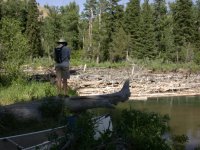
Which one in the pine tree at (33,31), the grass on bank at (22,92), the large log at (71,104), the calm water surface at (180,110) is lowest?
the calm water surface at (180,110)

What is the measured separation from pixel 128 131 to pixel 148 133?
0.27 m

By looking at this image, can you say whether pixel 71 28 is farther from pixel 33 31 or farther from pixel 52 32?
pixel 33 31

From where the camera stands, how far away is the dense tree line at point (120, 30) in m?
46.0

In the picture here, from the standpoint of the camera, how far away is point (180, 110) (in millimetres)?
16953

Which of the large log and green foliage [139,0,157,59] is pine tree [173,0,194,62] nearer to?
green foliage [139,0,157,59]

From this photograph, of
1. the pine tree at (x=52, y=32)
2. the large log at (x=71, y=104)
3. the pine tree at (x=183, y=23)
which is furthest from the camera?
the pine tree at (x=183, y=23)

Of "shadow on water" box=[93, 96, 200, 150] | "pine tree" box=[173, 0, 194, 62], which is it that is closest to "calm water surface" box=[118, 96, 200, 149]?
"shadow on water" box=[93, 96, 200, 150]

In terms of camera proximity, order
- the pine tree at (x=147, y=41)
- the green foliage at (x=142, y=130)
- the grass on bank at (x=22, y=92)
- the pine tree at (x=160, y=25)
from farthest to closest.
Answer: the pine tree at (x=160, y=25), the pine tree at (x=147, y=41), the grass on bank at (x=22, y=92), the green foliage at (x=142, y=130)

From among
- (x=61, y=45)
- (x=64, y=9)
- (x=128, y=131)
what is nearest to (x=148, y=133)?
(x=128, y=131)

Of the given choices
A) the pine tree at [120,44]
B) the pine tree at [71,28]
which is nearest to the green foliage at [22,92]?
the pine tree at [120,44]

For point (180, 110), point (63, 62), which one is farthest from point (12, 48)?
point (180, 110)

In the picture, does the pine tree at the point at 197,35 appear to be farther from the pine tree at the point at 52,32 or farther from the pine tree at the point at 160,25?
the pine tree at the point at 52,32

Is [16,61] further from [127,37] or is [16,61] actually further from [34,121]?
[127,37]

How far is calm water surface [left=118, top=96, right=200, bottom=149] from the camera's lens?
12128mm
